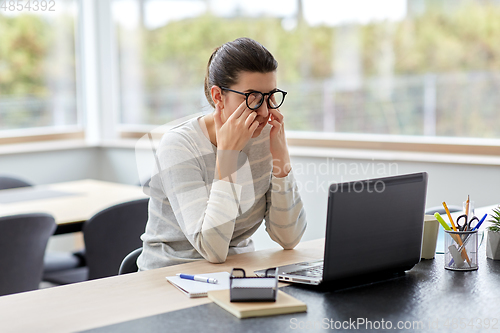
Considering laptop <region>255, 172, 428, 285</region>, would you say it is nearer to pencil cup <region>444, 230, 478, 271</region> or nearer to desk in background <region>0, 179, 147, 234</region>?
pencil cup <region>444, 230, 478, 271</region>

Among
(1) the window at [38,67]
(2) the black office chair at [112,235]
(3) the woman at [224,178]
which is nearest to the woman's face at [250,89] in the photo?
(3) the woman at [224,178]

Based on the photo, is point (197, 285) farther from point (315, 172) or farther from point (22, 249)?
point (315, 172)

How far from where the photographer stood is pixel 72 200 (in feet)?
8.81

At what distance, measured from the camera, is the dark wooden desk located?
96 cm

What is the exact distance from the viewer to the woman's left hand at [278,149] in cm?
161

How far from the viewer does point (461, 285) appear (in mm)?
1182

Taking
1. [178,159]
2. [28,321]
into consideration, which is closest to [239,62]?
[178,159]

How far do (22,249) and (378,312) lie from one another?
4.55 feet

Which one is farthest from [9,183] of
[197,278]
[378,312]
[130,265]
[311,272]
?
[378,312]

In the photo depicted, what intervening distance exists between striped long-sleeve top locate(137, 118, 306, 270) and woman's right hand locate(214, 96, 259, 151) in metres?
0.09

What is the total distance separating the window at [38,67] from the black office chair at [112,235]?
7.44 ft

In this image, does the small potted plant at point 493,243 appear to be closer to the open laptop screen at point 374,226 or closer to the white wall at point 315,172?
the open laptop screen at point 374,226

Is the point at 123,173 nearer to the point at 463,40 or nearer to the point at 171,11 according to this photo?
the point at 171,11

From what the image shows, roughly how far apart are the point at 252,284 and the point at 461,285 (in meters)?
0.45
